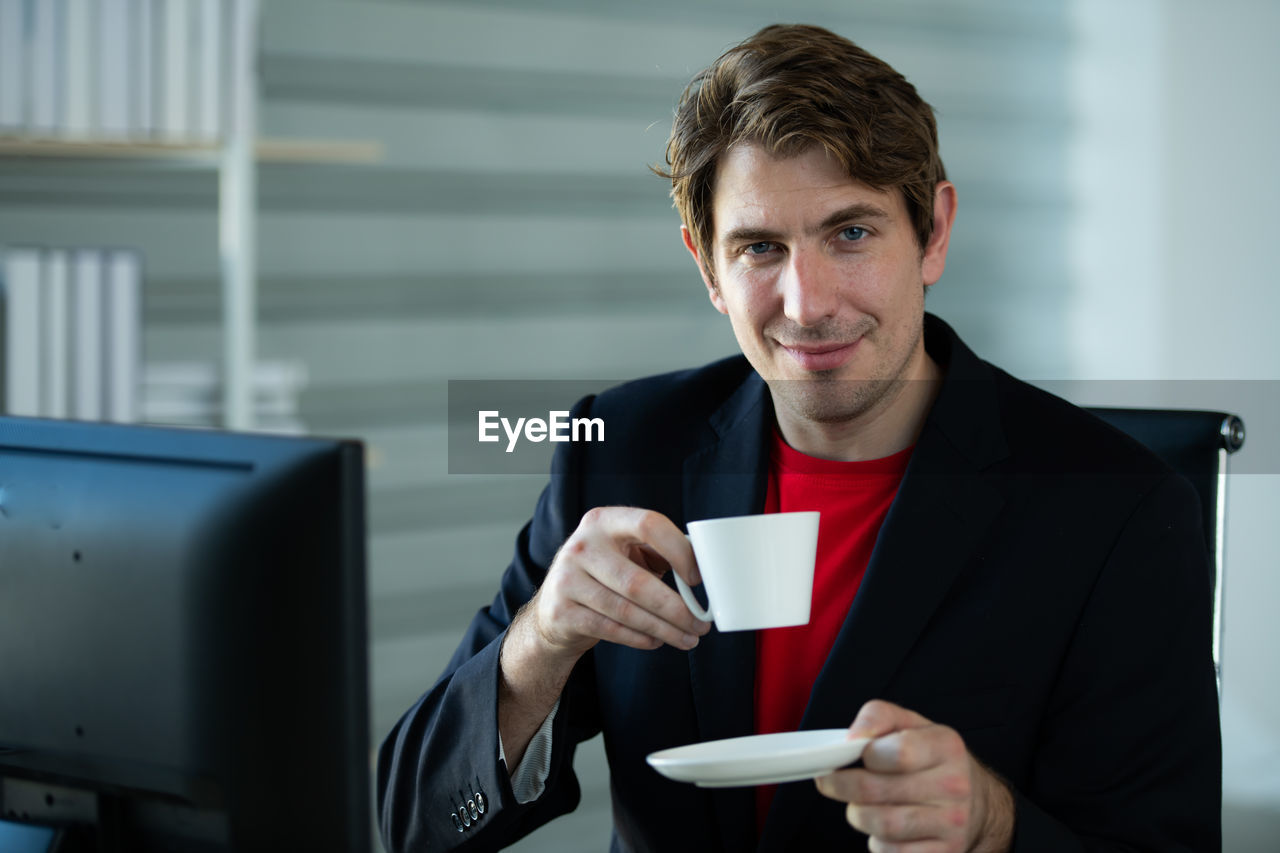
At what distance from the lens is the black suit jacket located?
121 cm

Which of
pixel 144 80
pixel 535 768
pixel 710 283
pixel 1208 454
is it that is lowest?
pixel 535 768

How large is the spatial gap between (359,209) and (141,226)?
1.54ft

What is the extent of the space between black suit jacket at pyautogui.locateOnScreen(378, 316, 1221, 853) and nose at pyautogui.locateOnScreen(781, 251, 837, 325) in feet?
0.62

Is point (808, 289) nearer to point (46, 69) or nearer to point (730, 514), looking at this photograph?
point (730, 514)

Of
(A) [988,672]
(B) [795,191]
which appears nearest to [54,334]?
(B) [795,191]

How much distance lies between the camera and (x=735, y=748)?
97cm

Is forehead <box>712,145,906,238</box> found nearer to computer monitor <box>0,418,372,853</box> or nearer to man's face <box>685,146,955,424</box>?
man's face <box>685,146,955,424</box>

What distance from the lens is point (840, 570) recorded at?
1394 millimetres

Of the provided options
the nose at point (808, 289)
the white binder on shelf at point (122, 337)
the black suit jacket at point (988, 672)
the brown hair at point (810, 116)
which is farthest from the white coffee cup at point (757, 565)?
the white binder on shelf at point (122, 337)

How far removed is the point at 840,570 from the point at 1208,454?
49 centimetres

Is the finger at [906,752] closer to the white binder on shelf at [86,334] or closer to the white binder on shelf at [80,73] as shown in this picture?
the white binder on shelf at [86,334]

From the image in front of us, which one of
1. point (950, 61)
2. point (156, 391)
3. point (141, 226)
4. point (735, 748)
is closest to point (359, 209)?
point (141, 226)

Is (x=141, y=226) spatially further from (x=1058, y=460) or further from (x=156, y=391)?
(x=1058, y=460)

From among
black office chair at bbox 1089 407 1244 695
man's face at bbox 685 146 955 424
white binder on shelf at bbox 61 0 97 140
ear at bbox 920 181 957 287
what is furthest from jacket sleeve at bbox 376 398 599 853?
white binder on shelf at bbox 61 0 97 140
